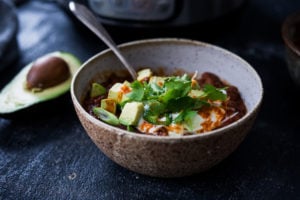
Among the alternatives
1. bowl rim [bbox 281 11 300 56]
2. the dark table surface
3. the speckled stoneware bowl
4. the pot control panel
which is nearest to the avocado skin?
the dark table surface

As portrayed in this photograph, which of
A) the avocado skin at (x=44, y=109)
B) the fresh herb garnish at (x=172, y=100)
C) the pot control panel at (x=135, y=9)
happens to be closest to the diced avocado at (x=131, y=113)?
the fresh herb garnish at (x=172, y=100)

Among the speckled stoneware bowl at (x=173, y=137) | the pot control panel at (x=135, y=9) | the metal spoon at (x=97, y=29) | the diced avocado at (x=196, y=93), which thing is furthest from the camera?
the pot control panel at (x=135, y=9)

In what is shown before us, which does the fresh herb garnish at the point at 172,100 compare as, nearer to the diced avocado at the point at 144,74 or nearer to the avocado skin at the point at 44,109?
the diced avocado at the point at 144,74

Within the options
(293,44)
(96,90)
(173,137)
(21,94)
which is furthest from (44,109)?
(293,44)

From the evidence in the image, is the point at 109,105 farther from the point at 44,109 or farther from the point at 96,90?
the point at 44,109

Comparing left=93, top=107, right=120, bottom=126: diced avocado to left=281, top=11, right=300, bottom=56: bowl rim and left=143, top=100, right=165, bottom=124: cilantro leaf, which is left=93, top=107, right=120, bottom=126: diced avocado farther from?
left=281, top=11, right=300, bottom=56: bowl rim

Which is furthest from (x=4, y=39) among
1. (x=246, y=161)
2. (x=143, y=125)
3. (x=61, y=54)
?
(x=246, y=161)
